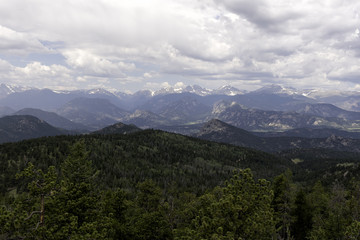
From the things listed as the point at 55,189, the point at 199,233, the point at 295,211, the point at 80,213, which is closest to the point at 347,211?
the point at 295,211

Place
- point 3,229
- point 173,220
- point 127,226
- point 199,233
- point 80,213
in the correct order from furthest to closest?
point 173,220
point 127,226
point 80,213
point 199,233
point 3,229

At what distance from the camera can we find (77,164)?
119 ft

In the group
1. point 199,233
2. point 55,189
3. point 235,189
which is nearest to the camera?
point 199,233

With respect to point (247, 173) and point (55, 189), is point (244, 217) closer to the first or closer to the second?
point (247, 173)

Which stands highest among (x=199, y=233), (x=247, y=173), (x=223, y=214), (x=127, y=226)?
(x=247, y=173)

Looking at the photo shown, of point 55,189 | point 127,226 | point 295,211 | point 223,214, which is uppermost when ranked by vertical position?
point 55,189

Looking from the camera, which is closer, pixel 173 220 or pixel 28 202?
pixel 28 202

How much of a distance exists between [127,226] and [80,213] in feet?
88.7

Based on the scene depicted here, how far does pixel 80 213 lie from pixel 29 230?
8822 millimetres

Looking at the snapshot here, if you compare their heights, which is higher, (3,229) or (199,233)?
(3,229)

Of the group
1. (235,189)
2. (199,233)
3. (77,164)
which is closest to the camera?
(199,233)

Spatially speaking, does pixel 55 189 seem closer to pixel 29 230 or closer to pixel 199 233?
pixel 29 230

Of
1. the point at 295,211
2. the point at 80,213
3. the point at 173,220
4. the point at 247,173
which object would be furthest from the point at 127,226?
the point at 295,211

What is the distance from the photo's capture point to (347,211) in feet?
192
